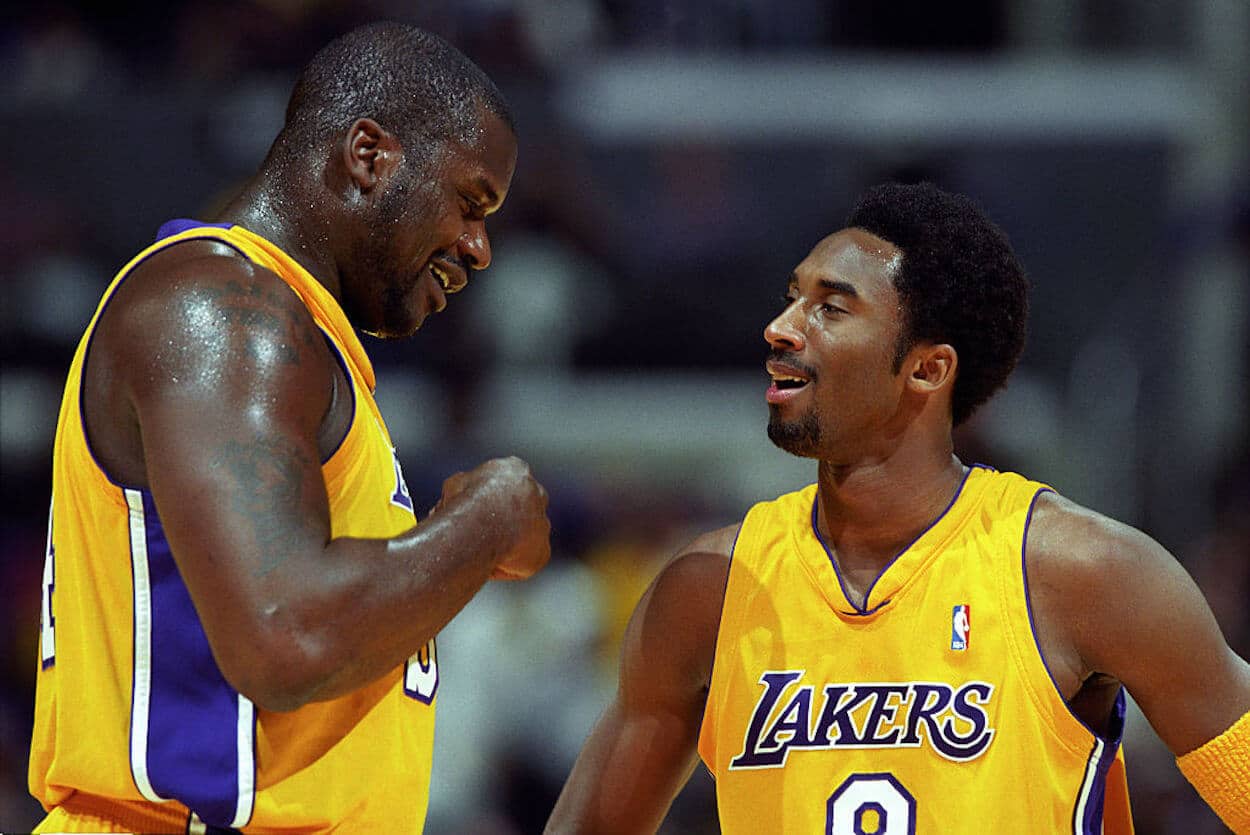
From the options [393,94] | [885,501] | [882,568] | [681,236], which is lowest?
[882,568]

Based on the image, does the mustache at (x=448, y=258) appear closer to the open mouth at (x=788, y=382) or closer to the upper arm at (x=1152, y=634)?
the open mouth at (x=788, y=382)

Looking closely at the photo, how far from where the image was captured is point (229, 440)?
2.22m

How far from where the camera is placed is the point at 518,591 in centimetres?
678

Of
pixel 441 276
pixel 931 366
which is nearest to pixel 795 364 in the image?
pixel 931 366

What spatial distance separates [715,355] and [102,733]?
218 inches

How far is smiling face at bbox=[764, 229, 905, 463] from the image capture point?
3.22m

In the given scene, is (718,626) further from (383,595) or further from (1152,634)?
(383,595)

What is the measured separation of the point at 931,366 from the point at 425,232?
3.77ft

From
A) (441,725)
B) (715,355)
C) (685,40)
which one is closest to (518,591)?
(441,725)

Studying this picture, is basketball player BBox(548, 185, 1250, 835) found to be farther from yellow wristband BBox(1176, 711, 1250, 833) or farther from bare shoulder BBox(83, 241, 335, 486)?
bare shoulder BBox(83, 241, 335, 486)

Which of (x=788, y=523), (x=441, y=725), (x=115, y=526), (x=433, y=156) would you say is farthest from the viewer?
(x=441, y=725)

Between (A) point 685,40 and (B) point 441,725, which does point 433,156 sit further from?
(A) point 685,40

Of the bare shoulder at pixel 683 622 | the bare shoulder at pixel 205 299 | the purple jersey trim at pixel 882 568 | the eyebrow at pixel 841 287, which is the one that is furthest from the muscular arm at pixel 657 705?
the bare shoulder at pixel 205 299

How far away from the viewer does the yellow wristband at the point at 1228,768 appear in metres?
2.90
